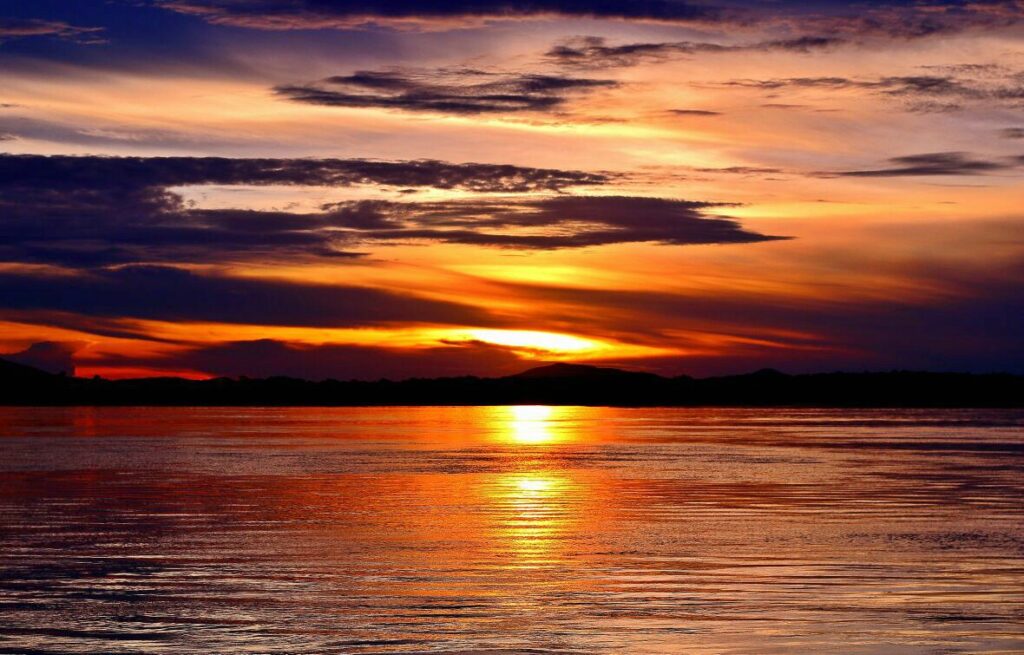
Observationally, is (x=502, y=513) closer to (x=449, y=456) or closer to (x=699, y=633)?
(x=699, y=633)

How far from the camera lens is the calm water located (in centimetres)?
1572

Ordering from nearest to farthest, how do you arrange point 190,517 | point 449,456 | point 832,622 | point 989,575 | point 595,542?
point 832,622 → point 989,575 → point 595,542 → point 190,517 → point 449,456

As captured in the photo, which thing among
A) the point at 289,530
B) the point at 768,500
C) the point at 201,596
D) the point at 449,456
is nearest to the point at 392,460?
the point at 449,456

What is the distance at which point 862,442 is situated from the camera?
6756 centimetres

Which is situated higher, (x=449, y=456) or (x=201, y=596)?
(x=201, y=596)

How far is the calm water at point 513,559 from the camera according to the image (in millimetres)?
15719

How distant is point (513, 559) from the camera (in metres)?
22.0

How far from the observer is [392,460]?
2030 inches

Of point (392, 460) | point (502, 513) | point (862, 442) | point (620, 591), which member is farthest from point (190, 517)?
point (862, 442)

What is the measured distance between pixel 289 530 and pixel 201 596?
8291mm

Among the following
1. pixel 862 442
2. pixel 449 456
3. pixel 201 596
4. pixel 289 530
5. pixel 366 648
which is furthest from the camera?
pixel 862 442

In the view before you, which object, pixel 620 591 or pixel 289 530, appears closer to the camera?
pixel 620 591

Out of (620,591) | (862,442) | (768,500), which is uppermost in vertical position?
(620,591)

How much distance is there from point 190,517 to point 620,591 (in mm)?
13219
